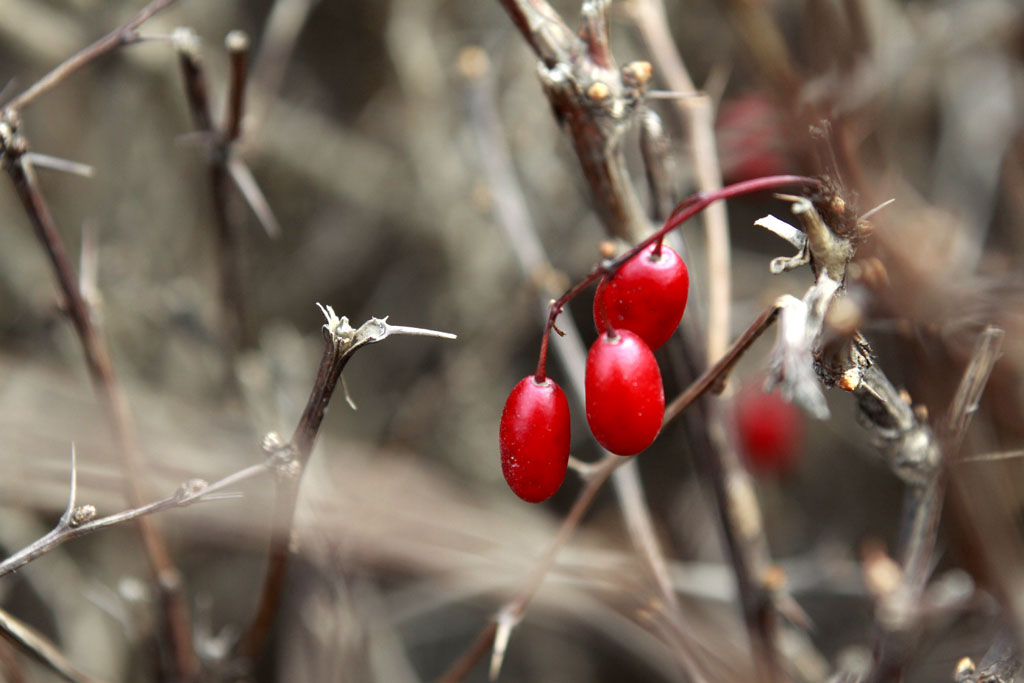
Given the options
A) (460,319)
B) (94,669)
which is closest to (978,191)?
(460,319)

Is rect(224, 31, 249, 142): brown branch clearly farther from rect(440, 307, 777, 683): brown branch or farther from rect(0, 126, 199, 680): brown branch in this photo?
rect(440, 307, 777, 683): brown branch

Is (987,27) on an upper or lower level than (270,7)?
lower

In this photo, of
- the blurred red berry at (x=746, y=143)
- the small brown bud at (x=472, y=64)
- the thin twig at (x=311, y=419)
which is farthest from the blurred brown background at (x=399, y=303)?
the thin twig at (x=311, y=419)

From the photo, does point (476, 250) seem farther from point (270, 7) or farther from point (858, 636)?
point (858, 636)

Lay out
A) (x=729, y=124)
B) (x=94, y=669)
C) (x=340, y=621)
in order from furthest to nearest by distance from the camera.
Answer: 1. (x=729, y=124)
2. (x=94, y=669)
3. (x=340, y=621)

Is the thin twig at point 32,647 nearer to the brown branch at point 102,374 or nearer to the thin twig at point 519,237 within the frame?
the brown branch at point 102,374

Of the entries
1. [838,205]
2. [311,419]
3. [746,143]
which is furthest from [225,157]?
[746,143]

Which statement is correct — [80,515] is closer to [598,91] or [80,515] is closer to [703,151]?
[598,91]
